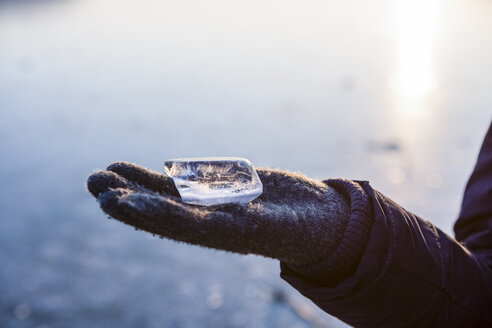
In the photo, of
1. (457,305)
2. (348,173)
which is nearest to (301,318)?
(348,173)

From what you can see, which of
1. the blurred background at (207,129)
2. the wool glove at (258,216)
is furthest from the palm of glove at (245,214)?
the blurred background at (207,129)

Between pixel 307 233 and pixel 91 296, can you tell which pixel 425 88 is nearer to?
pixel 91 296

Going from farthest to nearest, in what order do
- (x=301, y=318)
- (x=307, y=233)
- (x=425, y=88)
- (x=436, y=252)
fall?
(x=425, y=88)
(x=301, y=318)
(x=436, y=252)
(x=307, y=233)

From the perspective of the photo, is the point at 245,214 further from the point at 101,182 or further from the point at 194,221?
the point at 101,182

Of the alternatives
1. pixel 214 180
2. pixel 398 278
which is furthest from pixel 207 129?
pixel 398 278

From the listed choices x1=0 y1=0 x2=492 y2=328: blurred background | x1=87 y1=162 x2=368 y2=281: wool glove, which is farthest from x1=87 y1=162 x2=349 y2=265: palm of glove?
x1=0 y1=0 x2=492 y2=328: blurred background

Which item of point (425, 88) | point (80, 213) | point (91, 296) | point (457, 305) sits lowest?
point (91, 296)

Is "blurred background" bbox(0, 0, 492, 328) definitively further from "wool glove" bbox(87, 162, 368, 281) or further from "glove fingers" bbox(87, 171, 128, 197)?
"glove fingers" bbox(87, 171, 128, 197)
